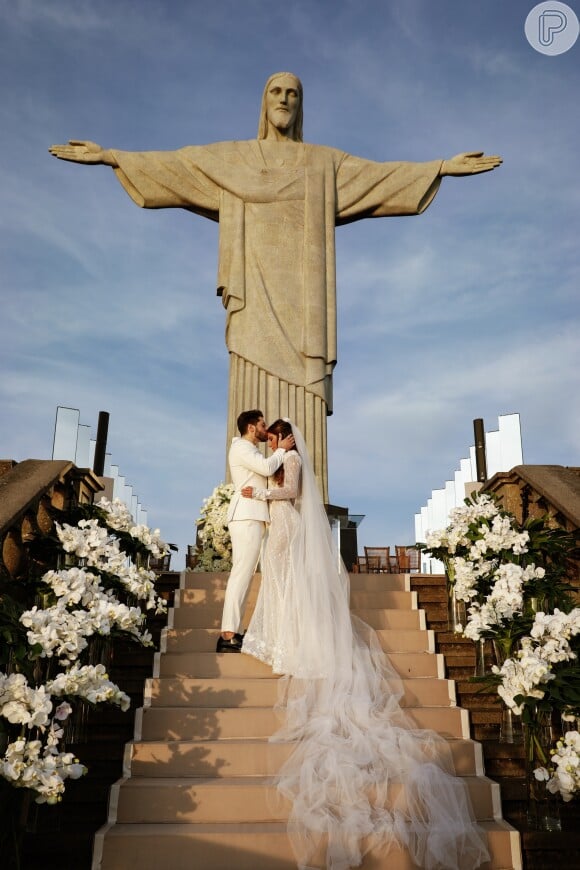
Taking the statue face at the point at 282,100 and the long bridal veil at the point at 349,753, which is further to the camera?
the statue face at the point at 282,100

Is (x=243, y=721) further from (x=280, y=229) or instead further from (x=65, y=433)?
(x=65, y=433)

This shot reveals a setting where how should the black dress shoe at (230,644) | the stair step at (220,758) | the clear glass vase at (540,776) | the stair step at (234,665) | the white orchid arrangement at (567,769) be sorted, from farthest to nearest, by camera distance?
the black dress shoe at (230,644), the stair step at (234,665), the stair step at (220,758), the clear glass vase at (540,776), the white orchid arrangement at (567,769)

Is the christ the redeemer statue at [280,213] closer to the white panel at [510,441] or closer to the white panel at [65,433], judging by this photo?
the white panel at [65,433]

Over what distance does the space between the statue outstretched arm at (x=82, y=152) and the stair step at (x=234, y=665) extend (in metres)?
6.58

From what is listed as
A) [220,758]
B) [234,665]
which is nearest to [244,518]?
[234,665]

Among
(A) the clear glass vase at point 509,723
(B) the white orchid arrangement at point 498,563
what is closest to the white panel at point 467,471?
(B) the white orchid arrangement at point 498,563

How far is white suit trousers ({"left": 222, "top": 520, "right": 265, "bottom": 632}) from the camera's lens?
596cm

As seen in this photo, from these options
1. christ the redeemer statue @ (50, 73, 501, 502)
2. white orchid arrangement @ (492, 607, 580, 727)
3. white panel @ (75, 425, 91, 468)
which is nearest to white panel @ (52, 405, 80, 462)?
white panel @ (75, 425, 91, 468)

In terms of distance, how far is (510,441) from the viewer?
43.3 feet

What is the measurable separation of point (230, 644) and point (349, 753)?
154 cm

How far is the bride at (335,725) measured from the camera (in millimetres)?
4094

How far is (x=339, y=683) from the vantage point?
5227mm

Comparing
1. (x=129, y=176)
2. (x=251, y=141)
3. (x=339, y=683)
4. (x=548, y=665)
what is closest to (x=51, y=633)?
(x=339, y=683)

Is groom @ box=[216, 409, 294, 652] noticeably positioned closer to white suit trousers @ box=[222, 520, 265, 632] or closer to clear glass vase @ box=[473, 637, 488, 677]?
white suit trousers @ box=[222, 520, 265, 632]
